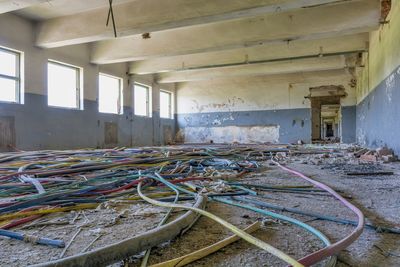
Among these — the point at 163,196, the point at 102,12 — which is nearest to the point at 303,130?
the point at 102,12

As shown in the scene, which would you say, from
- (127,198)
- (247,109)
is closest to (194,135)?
(247,109)

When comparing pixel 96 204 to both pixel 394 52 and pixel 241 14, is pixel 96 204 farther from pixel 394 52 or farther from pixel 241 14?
pixel 394 52

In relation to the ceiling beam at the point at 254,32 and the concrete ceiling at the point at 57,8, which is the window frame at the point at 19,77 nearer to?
the concrete ceiling at the point at 57,8

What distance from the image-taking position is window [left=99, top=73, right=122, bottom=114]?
967cm

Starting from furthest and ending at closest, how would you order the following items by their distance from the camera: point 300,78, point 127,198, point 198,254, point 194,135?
point 194,135, point 300,78, point 127,198, point 198,254

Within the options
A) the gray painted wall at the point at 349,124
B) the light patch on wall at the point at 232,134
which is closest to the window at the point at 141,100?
the light patch on wall at the point at 232,134

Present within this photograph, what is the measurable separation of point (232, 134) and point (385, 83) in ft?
25.9

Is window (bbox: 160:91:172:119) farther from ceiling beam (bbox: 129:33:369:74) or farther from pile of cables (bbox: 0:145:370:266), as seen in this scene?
pile of cables (bbox: 0:145:370:266)

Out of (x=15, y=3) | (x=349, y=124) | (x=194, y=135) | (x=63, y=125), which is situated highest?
(x=15, y=3)

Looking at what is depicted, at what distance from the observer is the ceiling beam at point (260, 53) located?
8.09 meters

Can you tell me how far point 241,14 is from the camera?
528cm

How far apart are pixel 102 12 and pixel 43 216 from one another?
5.52 meters

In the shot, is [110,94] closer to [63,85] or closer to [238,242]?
[63,85]

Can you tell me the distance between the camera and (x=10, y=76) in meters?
6.76
